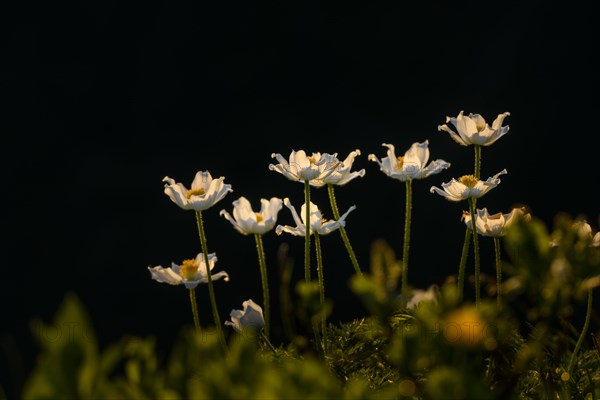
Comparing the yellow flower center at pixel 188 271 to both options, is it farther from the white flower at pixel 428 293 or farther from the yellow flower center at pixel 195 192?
the white flower at pixel 428 293

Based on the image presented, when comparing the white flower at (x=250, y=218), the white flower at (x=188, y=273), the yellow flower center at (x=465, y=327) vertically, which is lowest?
the white flower at (x=188, y=273)

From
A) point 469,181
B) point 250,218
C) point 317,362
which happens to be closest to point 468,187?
point 469,181

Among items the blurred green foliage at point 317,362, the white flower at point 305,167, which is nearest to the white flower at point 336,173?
the white flower at point 305,167

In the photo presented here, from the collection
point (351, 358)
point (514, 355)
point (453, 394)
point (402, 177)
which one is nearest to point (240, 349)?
point (453, 394)

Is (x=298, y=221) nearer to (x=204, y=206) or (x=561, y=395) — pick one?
(x=204, y=206)

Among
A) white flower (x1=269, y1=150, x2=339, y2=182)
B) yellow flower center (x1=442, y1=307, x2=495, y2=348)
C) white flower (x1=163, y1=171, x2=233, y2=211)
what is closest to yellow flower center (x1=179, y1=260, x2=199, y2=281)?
white flower (x1=163, y1=171, x2=233, y2=211)

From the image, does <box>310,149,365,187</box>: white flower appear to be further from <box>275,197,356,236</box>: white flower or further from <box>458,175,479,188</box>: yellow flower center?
<box>458,175,479,188</box>: yellow flower center
